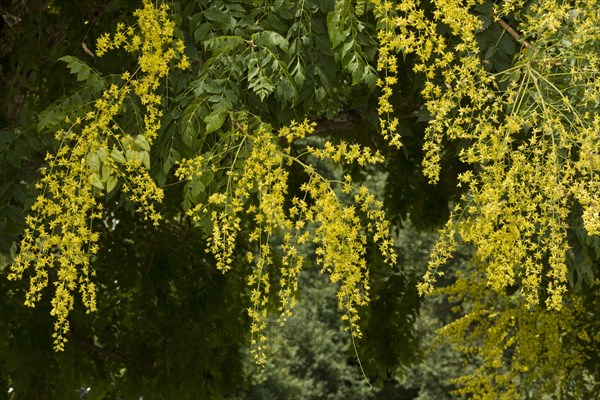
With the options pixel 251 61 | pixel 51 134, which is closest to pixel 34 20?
pixel 51 134

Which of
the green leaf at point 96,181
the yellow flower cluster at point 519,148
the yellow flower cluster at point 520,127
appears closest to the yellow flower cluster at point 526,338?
the yellow flower cluster at point 520,127

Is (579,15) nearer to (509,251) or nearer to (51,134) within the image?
(509,251)

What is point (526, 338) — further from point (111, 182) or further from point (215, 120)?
point (111, 182)

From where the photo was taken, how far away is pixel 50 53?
17.3 ft

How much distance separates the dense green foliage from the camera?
11.5 ft

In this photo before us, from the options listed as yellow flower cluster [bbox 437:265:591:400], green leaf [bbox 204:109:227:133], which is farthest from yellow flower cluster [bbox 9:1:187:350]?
yellow flower cluster [bbox 437:265:591:400]

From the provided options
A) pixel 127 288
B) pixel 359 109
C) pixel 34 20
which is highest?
pixel 34 20

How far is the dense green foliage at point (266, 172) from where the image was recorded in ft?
11.5

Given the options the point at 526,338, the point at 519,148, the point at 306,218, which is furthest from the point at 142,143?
the point at 526,338

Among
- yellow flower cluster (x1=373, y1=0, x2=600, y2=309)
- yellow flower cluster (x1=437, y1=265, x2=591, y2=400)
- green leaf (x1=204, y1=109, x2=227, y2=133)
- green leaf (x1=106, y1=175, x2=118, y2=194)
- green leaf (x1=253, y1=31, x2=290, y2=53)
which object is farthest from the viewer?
yellow flower cluster (x1=437, y1=265, x2=591, y2=400)

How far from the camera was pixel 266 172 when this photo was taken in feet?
11.8

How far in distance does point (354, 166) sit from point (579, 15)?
11.3 ft

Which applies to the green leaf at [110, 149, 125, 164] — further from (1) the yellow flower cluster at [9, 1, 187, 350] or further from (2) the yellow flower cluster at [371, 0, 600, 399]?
(2) the yellow flower cluster at [371, 0, 600, 399]

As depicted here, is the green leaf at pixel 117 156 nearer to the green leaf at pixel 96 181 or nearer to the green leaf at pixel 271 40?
the green leaf at pixel 96 181
